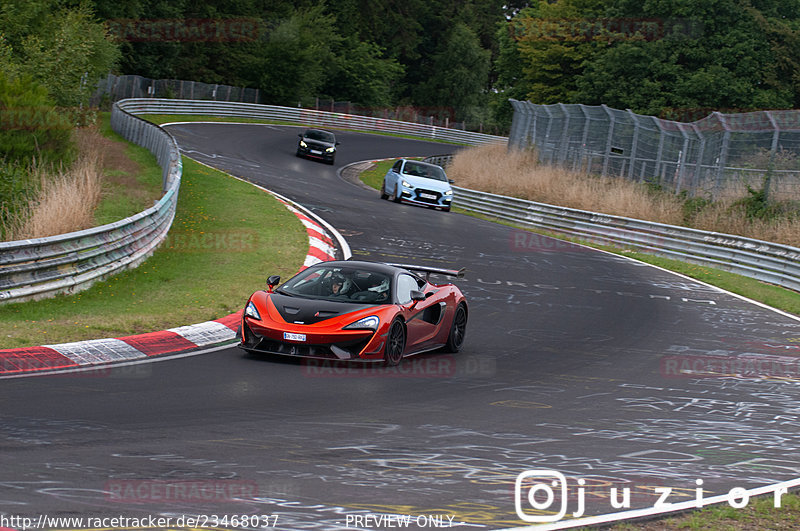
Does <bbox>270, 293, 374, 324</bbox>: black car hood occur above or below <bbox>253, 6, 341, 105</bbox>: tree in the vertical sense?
below

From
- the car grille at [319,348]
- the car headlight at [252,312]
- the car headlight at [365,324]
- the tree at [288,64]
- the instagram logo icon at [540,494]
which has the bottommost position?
the car grille at [319,348]

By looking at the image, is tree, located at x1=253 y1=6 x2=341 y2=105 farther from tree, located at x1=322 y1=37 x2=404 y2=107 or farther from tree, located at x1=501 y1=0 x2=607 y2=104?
tree, located at x1=501 y1=0 x2=607 y2=104

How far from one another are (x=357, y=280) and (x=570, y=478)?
224 inches

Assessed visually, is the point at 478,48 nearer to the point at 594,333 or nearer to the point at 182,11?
the point at 182,11

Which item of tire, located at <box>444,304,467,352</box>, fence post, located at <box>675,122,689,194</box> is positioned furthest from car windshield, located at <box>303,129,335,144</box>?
tire, located at <box>444,304,467,352</box>

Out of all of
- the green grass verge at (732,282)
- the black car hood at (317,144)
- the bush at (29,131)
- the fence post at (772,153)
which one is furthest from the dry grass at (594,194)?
the bush at (29,131)

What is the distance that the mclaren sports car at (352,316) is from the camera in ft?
34.9

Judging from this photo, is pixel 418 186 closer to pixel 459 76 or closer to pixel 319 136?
pixel 319 136

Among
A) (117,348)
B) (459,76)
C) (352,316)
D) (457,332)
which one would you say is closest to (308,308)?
(352,316)

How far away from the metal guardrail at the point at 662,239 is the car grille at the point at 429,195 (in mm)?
2010

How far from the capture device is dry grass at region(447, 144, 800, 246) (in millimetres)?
26875

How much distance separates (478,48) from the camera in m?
104

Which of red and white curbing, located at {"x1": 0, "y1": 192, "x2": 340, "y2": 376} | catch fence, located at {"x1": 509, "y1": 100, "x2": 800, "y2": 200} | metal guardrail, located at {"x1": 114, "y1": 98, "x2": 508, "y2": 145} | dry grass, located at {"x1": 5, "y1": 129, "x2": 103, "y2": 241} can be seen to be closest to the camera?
red and white curbing, located at {"x1": 0, "y1": 192, "x2": 340, "y2": 376}

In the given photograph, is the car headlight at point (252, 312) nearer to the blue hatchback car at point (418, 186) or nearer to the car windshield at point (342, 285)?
the car windshield at point (342, 285)
